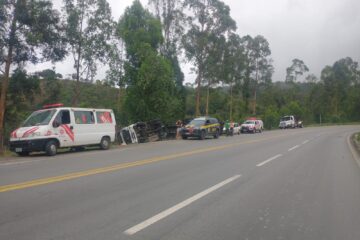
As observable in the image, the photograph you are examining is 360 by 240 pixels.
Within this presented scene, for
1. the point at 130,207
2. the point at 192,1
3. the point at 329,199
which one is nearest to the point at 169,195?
the point at 130,207

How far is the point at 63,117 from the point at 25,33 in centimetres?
482

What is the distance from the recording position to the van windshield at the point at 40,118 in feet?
54.0

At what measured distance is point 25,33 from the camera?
727 inches

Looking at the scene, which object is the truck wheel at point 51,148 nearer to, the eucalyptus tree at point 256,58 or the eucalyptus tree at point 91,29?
the eucalyptus tree at point 91,29

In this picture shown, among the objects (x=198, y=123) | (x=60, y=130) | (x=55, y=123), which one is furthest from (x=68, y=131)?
(x=198, y=123)

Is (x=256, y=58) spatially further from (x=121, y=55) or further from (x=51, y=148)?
(x=51, y=148)

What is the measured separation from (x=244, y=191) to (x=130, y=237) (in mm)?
3873

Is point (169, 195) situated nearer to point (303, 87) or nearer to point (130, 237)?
point (130, 237)

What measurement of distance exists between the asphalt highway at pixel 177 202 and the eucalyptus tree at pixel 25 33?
28.4 ft

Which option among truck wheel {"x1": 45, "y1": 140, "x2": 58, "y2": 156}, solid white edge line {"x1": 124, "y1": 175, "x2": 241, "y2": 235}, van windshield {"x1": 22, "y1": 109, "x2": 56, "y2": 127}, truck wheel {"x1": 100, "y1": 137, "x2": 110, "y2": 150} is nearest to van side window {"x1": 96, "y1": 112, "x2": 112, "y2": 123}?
truck wheel {"x1": 100, "y1": 137, "x2": 110, "y2": 150}

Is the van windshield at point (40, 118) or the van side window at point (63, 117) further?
the van side window at point (63, 117)

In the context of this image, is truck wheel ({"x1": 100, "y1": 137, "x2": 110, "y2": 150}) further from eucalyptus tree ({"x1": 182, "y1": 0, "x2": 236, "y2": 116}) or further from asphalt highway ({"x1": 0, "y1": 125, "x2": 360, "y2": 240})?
eucalyptus tree ({"x1": 182, "y1": 0, "x2": 236, "y2": 116})

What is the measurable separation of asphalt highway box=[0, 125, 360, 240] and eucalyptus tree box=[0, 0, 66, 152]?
8.65m

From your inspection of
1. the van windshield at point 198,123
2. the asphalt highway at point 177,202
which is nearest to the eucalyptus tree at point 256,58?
the van windshield at point 198,123
